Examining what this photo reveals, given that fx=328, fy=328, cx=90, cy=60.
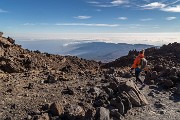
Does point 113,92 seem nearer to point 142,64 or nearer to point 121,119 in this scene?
point 121,119

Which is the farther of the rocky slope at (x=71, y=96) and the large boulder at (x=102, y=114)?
the rocky slope at (x=71, y=96)

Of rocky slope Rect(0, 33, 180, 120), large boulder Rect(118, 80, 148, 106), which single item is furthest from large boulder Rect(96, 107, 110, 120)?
large boulder Rect(118, 80, 148, 106)

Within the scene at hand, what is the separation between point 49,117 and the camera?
12.0m

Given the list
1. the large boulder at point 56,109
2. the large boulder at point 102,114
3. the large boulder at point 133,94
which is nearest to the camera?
the large boulder at point 102,114

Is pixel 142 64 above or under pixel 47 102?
above

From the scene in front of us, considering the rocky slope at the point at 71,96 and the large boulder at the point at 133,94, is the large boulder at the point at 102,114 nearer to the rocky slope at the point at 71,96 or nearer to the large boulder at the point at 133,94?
the rocky slope at the point at 71,96

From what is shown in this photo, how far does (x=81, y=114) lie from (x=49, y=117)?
4.04 feet

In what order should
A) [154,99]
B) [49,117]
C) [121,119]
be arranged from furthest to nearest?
[154,99] → [121,119] → [49,117]

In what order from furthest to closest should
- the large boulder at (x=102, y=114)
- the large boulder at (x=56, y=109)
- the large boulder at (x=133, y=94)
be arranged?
1. the large boulder at (x=133, y=94)
2. the large boulder at (x=56, y=109)
3. the large boulder at (x=102, y=114)

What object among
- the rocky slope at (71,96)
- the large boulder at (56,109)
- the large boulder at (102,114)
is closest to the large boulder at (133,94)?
the rocky slope at (71,96)

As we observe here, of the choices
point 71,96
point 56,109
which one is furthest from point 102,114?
point 71,96

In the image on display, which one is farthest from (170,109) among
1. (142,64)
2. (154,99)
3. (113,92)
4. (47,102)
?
(47,102)

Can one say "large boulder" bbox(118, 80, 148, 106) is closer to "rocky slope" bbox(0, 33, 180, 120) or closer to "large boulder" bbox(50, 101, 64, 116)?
"rocky slope" bbox(0, 33, 180, 120)

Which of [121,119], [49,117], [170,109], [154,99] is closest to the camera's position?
[49,117]
